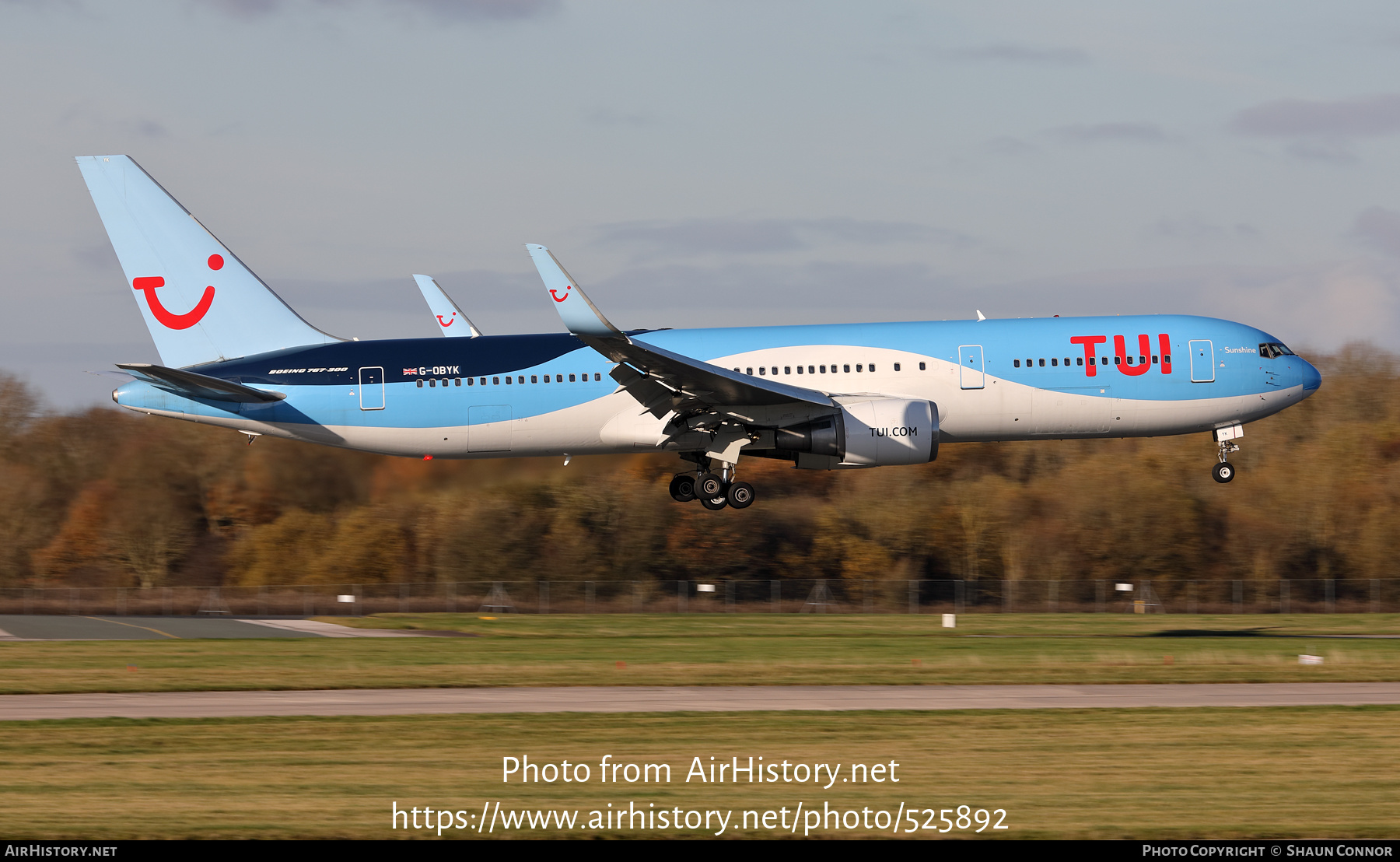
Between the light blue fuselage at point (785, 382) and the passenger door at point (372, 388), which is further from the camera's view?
the passenger door at point (372, 388)

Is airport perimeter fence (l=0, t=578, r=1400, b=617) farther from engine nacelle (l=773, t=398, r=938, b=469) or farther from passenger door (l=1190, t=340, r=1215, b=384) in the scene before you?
engine nacelle (l=773, t=398, r=938, b=469)

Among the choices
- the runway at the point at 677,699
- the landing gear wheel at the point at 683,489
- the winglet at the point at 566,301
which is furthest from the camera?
the landing gear wheel at the point at 683,489

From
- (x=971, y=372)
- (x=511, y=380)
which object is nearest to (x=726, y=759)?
(x=511, y=380)

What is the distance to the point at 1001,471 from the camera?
70188 mm

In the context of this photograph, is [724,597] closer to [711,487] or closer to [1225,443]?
[711,487]

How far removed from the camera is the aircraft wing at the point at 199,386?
34031mm

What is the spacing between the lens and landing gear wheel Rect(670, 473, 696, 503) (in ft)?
124

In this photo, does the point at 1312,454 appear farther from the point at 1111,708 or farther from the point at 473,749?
the point at 473,749

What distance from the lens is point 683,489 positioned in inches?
1497

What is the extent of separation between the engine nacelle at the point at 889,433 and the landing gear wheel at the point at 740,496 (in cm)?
296

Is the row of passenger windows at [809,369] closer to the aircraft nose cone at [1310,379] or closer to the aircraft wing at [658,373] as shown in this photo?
the aircraft wing at [658,373]

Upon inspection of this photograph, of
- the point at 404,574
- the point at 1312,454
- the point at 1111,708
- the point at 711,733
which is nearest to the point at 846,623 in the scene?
the point at 404,574

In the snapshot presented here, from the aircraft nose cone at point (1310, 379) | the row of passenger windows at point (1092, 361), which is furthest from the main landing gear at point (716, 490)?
the aircraft nose cone at point (1310, 379)
